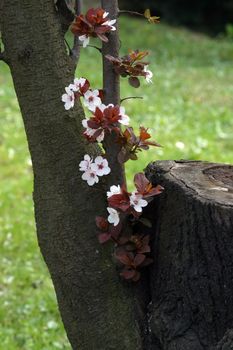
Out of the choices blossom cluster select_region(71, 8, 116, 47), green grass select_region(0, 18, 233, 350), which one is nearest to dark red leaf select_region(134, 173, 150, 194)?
blossom cluster select_region(71, 8, 116, 47)

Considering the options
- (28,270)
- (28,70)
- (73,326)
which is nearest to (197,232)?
(73,326)

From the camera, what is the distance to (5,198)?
619 cm

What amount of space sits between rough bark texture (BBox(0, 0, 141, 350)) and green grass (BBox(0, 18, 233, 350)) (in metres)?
1.41

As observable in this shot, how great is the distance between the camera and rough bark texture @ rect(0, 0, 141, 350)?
8.02 feet

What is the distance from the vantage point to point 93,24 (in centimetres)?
237

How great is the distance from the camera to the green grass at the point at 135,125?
431cm

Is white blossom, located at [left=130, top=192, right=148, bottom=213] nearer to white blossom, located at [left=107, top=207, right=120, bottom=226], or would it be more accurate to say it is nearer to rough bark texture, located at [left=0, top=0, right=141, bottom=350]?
white blossom, located at [left=107, top=207, right=120, bottom=226]

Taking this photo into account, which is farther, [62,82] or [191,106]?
[191,106]

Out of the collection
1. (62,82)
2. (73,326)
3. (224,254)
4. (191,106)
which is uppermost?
(62,82)

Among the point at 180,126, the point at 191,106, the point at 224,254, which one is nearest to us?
the point at 224,254

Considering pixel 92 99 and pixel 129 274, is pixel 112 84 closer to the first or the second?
pixel 92 99

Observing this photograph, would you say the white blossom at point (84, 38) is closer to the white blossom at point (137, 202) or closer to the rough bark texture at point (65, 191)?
the rough bark texture at point (65, 191)

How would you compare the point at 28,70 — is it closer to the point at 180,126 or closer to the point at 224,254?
the point at 224,254

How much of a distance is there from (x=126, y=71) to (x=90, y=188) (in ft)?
1.31
